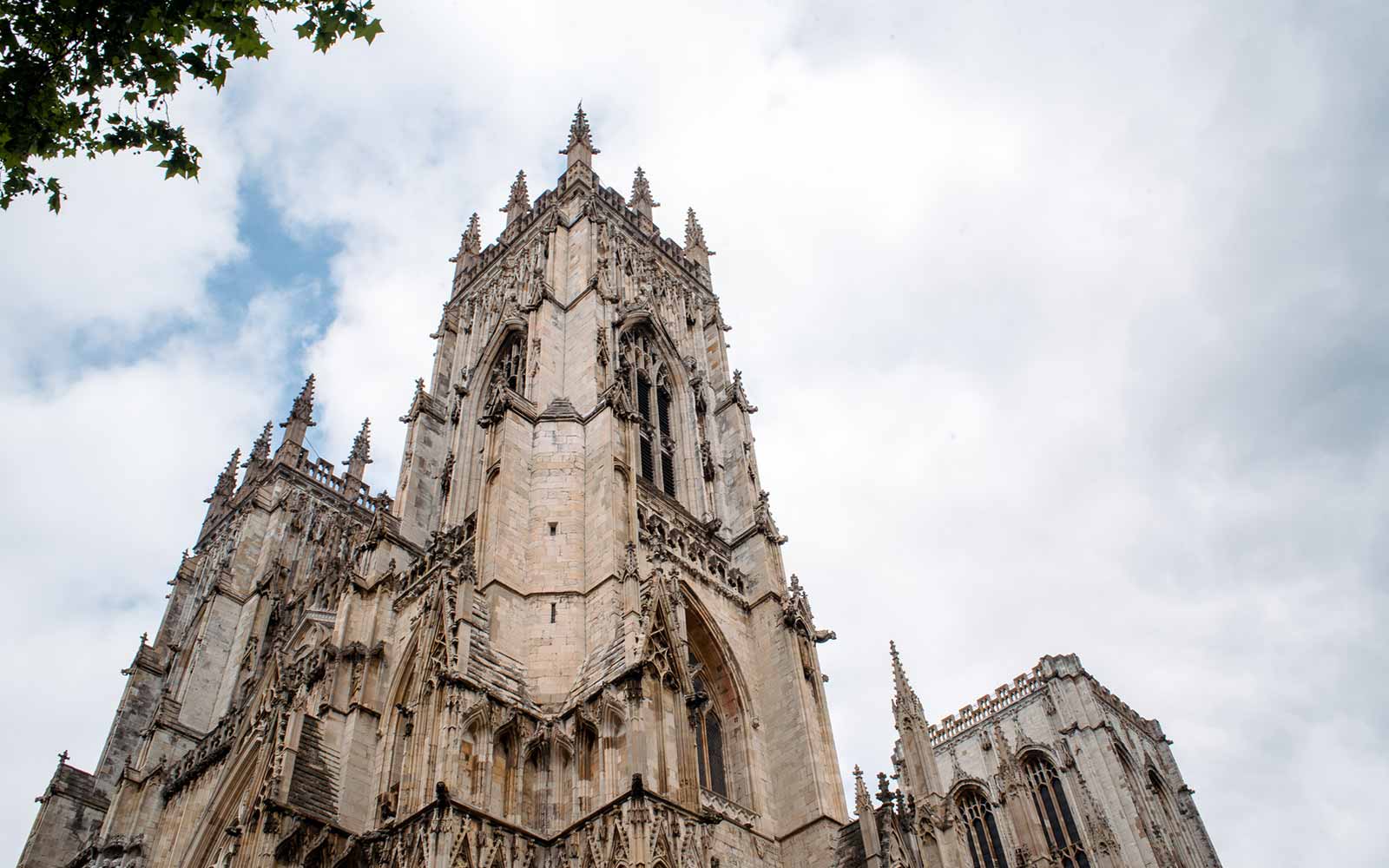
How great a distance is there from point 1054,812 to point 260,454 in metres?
31.7

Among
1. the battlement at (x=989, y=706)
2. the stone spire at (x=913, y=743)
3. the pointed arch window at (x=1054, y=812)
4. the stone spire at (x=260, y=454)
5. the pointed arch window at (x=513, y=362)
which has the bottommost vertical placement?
the stone spire at (x=913, y=743)

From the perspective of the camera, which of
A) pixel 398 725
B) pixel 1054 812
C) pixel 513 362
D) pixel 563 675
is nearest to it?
pixel 563 675

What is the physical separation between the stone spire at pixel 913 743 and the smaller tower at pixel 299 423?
27.8m

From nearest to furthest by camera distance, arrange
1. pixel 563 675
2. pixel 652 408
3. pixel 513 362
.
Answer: pixel 563 675 < pixel 652 408 < pixel 513 362

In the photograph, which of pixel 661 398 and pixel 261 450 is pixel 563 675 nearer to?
pixel 661 398

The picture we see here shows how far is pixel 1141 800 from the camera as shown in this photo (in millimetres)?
31141

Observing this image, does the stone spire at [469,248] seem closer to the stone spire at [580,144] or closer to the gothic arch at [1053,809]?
the stone spire at [580,144]

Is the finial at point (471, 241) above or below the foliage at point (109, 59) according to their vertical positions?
above

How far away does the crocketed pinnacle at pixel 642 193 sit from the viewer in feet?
115

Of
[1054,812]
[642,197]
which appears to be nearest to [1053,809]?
[1054,812]

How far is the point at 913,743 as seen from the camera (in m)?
19.6

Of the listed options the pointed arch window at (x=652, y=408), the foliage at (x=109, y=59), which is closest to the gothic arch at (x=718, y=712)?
the pointed arch window at (x=652, y=408)

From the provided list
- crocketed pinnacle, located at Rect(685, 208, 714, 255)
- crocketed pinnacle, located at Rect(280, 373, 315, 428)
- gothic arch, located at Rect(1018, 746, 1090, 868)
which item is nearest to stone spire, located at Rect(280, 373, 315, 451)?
crocketed pinnacle, located at Rect(280, 373, 315, 428)

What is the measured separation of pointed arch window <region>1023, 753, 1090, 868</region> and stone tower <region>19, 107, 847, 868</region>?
45.5 ft
